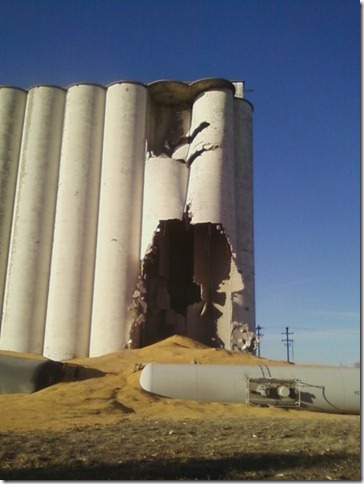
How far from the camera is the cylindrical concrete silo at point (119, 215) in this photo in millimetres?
27844

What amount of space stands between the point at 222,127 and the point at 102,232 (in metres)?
9.75

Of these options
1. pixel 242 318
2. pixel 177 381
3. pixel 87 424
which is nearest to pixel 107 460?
pixel 87 424

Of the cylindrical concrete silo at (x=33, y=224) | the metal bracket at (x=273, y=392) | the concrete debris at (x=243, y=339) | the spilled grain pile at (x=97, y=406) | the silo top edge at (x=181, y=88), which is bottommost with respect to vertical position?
the spilled grain pile at (x=97, y=406)

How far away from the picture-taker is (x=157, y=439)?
9656mm

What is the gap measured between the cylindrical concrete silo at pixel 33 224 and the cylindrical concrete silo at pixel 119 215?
3593 mm

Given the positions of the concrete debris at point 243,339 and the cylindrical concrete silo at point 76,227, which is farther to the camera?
the cylindrical concrete silo at point 76,227

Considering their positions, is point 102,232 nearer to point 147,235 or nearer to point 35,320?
point 147,235

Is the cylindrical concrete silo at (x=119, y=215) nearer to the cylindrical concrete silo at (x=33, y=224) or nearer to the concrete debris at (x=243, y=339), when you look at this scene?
the cylindrical concrete silo at (x=33, y=224)

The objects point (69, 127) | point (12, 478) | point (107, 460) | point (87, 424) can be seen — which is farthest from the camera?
point (69, 127)

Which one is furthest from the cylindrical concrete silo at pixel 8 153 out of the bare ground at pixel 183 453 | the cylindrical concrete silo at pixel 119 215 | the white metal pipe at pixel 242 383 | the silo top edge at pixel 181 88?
the bare ground at pixel 183 453

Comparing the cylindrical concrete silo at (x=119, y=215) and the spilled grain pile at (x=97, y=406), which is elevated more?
the cylindrical concrete silo at (x=119, y=215)

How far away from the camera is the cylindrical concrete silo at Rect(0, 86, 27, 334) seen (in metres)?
31.8

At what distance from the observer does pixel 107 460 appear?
7.80m

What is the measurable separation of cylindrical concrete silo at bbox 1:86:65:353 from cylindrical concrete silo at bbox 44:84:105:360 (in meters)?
0.79
